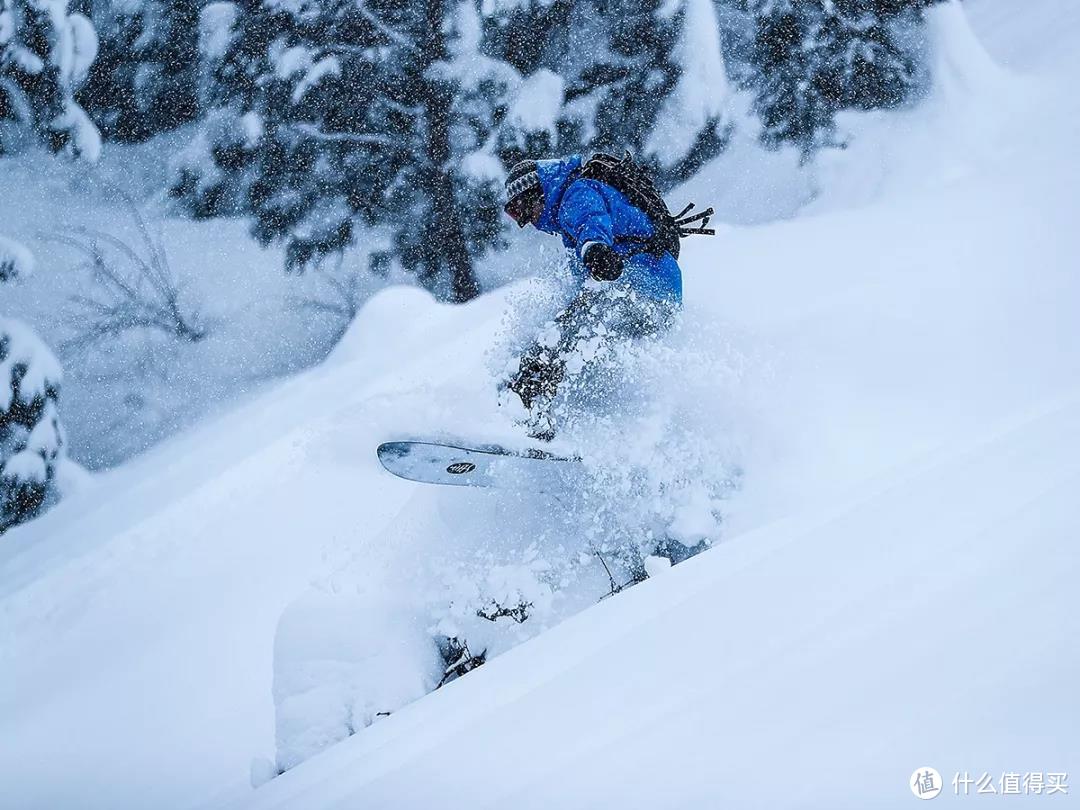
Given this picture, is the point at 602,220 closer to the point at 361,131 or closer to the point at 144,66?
the point at 361,131

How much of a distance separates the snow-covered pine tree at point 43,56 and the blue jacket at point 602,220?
24.3 feet

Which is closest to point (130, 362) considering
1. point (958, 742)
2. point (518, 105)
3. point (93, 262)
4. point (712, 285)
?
point (93, 262)

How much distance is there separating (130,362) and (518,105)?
28.3 feet

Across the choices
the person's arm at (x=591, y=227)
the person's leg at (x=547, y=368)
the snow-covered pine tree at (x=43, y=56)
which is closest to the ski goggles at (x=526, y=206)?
the person's arm at (x=591, y=227)

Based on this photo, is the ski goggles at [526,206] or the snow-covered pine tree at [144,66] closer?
the ski goggles at [526,206]

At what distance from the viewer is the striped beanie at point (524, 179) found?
3.55 m

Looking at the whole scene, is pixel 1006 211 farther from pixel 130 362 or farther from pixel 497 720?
pixel 130 362

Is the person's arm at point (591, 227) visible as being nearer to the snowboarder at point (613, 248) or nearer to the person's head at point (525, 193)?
the snowboarder at point (613, 248)

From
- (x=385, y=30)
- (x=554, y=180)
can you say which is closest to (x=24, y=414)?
(x=385, y=30)

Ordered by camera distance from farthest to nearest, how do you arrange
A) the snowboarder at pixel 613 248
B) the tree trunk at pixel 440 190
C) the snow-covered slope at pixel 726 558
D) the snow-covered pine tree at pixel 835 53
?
the tree trunk at pixel 440 190 < the snow-covered pine tree at pixel 835 53 < the snowboarder at pixel 613 248 < the snow-covered slope at pixel 726 558

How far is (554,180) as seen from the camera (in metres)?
3.57

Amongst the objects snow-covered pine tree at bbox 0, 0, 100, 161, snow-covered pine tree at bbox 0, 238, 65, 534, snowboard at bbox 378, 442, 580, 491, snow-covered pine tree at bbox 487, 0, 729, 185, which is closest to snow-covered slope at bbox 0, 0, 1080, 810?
snowboard at bbox 378, 442, 580, 491

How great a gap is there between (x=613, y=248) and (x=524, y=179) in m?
0.73

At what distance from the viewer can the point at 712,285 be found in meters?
5.07
